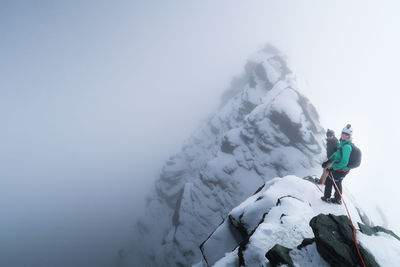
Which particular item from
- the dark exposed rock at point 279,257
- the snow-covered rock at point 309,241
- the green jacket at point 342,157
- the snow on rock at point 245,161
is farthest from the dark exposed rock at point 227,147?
the dark exposed rock at point 279,257

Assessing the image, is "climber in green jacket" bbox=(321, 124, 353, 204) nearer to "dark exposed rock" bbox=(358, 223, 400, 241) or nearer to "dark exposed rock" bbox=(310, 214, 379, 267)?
"dark exposed rock" bbox=(358, 223, 400, 241)

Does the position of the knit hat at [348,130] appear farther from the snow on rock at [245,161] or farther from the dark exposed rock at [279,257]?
the snow on rock at [245,161]

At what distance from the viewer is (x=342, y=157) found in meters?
7.22

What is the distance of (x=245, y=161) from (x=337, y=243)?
3846 centimetres

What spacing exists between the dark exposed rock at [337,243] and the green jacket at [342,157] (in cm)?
255

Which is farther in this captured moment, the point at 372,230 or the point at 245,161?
the point at 245,161

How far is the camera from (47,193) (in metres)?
146

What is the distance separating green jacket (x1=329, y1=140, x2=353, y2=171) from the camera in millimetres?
7148

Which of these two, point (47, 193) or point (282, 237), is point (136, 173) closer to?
point (47, 193)

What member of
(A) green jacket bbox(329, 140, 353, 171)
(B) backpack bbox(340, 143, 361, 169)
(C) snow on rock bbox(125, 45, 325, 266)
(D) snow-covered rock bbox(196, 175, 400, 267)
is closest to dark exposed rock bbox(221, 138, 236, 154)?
(C) snow on rock bbox(125, 45, 325, 266)

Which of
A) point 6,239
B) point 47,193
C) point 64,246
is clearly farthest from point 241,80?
point 47,193

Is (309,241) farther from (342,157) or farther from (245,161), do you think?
(245,161)

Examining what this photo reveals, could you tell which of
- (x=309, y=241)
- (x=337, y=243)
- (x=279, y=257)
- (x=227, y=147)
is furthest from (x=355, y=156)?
(x=227, y=147)

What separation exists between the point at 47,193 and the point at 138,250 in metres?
137
